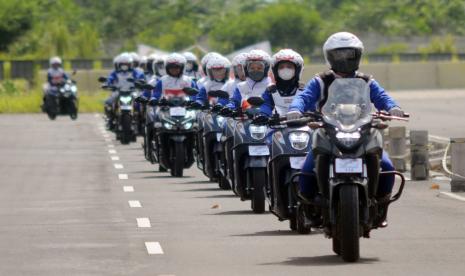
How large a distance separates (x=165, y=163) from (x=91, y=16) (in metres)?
113

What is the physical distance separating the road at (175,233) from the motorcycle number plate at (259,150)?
1.99ft

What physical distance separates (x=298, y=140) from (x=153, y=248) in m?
2.00

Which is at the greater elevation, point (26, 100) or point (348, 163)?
point (348, 163)

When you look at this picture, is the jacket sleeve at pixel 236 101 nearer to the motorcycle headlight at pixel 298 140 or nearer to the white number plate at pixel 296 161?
the motorcycle headlight at pixel 298 140

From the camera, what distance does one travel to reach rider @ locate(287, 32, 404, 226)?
13531mm

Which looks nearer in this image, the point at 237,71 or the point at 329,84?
the point at 329,84

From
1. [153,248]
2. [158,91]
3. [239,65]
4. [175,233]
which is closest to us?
[153,248]

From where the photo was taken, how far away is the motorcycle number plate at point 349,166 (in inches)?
508

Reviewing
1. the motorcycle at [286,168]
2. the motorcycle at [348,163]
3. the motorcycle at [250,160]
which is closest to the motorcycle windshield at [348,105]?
the motorcycle at [348,163]

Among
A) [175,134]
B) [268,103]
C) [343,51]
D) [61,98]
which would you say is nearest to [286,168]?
[268,103]

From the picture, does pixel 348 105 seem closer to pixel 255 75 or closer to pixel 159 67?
pixel 255 75

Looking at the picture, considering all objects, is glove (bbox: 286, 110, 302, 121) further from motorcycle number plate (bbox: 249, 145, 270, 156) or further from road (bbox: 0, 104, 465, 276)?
motorcycle number plate (bbox: 249, 145, 270, 156)

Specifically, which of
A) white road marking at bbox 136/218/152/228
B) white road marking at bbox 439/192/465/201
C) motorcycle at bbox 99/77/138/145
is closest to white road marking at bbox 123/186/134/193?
white road marking at bbox 439/192/465/201

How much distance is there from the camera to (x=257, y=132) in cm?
1911
